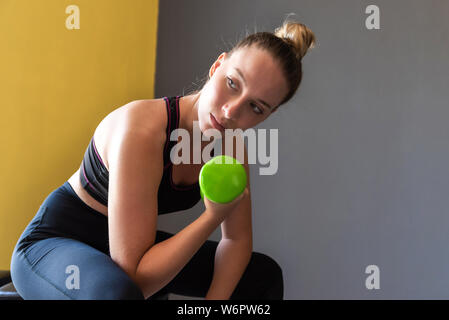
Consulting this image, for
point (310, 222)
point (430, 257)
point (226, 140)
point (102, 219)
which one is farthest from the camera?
point (310, 222)

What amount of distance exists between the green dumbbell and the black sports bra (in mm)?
168

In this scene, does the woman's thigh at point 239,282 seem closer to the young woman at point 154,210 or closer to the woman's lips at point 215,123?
the young woman at point 154,210

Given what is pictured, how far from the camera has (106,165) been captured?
943 millimetres

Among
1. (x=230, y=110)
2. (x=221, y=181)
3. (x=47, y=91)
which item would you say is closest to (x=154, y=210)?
(x=221, y=181)

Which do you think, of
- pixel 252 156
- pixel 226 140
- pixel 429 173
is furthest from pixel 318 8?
pixel 226 140

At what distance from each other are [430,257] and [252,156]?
82 cm

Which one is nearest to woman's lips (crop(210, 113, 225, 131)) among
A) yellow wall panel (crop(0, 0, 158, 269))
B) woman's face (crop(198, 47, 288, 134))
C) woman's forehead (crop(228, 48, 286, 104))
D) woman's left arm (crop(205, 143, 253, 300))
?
woman's face (crop(198, 47, 288, 134))

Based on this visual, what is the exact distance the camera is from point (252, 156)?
1893mm

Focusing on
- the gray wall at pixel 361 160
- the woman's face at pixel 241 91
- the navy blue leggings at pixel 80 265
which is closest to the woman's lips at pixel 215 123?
the woman's face at pixel 241 91

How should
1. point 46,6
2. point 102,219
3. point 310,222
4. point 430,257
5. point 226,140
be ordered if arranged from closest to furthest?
point 102,219
point 226,140
point 46,6
point 430,257
point 310,222

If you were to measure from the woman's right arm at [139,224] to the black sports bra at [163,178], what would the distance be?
0.09 m

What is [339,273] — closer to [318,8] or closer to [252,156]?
[252,156]

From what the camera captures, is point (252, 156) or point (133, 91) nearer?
point (133, 91)

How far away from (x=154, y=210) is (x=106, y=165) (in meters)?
0.17
